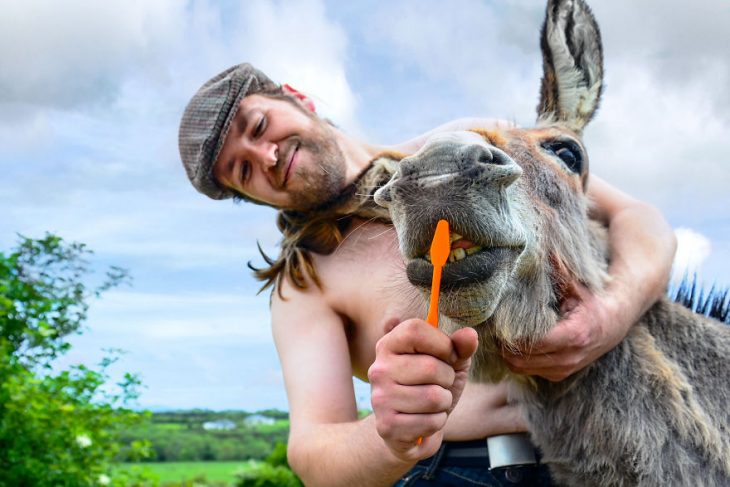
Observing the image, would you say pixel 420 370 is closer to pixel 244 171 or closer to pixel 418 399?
pixel 418 399

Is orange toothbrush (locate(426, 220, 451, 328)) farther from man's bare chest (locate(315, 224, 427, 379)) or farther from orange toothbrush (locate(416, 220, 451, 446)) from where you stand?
man's bare chest (locate(315, 224, 427, 379))

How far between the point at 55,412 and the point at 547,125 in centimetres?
480

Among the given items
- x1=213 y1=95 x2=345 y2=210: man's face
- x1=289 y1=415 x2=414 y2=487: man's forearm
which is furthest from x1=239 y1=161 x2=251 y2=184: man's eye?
x1=289 y1=415 x2=414 y2=487: man's forearm

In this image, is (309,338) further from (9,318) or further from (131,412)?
(9,318)

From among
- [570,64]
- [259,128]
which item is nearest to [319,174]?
[259,128]

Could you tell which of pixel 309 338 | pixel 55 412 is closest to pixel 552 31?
pixel 309 338

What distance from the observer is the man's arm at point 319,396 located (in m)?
→ 2.33

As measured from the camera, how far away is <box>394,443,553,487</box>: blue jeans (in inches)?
97.0

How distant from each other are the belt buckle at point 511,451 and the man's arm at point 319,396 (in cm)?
43

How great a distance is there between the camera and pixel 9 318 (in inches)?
241

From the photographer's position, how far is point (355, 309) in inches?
114

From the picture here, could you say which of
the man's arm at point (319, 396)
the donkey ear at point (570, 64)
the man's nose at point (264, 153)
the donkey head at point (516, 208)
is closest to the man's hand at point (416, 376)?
the donkey head at point (516, 208)

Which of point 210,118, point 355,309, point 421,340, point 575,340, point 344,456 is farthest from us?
point 210,118

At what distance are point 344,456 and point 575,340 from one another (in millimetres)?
885
